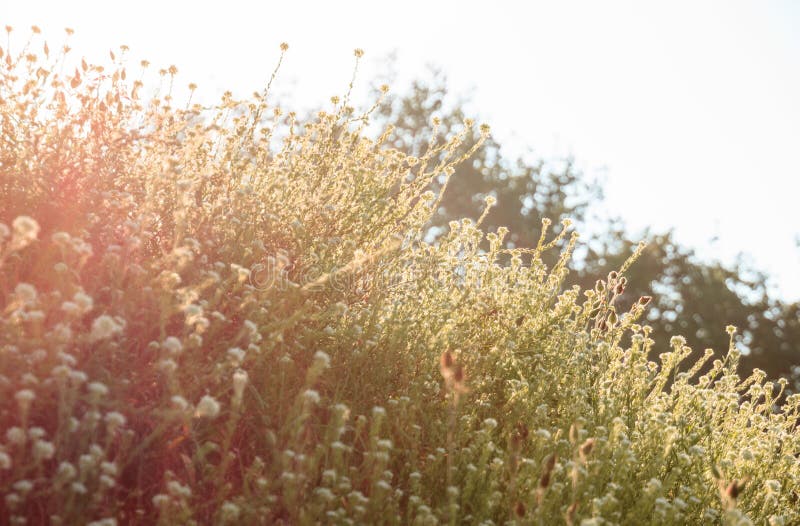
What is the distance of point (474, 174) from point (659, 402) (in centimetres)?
2460

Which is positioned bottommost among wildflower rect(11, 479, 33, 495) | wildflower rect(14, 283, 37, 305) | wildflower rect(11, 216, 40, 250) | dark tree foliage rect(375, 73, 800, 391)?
wildflower rect(11, 479, 33, 495)

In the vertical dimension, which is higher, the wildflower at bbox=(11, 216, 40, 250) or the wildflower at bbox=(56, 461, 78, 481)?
the wildflower at bbox=(11, 216, 40, 250)

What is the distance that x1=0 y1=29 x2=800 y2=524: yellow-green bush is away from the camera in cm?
254

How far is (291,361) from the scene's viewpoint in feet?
10.4

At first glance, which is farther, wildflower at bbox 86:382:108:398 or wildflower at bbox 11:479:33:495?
wildflower at bbox 86:382:108:398

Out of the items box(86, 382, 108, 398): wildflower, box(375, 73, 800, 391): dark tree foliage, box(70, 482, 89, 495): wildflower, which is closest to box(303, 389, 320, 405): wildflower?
box(86, 382, 108, 398): wildflower

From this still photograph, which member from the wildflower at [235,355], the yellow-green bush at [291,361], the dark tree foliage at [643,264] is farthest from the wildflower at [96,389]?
the dark tree foliage at [643,264]

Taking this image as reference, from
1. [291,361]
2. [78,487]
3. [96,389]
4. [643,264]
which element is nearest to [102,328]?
[96,389]

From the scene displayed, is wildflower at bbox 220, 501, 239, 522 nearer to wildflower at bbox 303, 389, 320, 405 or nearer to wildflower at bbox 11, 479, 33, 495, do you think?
wildflower at bbox 303, 389, 320, 405

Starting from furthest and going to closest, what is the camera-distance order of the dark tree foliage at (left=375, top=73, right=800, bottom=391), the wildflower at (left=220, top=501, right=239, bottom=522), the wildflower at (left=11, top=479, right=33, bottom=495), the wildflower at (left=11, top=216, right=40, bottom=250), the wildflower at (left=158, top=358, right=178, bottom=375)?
the dark tree foliage at (left=375, top=73, right=800, bottom=391) < the wildflower at (left=158, top=358, right=178, bottom=375) < the wildflower at (left=220, top=501, right=239, bottom=522) < the wildflower at (left=11, top=216, right=40, bottom=250) < the wildflower at (left=11, top=479, right=33, bottom=495)

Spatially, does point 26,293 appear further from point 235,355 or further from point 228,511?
point 228,511

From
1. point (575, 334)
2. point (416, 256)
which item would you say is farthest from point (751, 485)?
point (416, 256)

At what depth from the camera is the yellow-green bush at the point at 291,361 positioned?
8.35 ft

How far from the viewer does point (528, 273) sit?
183 inches
